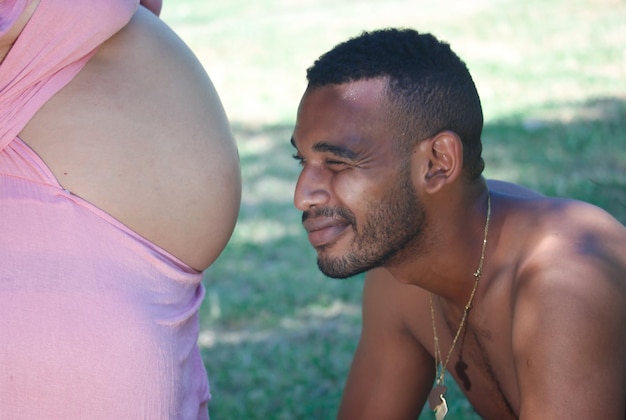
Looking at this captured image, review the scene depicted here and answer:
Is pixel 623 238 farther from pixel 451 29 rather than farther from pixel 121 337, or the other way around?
pixel 451 29

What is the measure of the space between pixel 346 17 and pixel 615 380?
10.6 m

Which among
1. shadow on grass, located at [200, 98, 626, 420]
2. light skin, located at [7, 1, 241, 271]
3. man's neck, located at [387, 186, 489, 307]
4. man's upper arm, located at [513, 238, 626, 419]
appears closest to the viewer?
man's upper arm, located at [513, 238, 626, 419]

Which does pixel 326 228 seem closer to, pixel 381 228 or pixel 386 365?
pixel 381 228

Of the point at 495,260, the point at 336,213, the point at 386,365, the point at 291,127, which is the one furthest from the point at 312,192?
the point at 291,127

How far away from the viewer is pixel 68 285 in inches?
82.5

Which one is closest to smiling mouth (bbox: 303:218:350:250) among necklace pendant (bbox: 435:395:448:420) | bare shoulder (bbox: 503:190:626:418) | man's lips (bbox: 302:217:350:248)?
man's lips (bbox: 302:217:350:248)

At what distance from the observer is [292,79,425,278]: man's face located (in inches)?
88.7

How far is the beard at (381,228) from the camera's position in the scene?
2.28 metres

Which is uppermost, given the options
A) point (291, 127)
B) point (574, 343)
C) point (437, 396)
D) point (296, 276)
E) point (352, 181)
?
point (352, 181)

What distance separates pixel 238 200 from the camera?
2.46m

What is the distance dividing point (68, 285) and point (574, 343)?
3.41 ft

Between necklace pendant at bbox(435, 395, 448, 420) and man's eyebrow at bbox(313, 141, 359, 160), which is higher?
man's eyebrow at bbox(313, 141, 359, 160)

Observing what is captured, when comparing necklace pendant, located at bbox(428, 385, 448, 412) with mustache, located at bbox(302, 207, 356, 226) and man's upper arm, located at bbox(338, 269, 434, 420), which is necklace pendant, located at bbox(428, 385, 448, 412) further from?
mustache, located at bbox(302, 207, 356, 226)

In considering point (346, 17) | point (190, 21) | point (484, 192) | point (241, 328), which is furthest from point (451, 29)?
point (484, 192)
